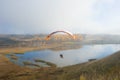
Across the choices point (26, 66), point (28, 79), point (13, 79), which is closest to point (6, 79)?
point (13, 79)

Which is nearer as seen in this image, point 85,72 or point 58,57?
point 85,72

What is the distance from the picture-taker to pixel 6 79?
4681cm

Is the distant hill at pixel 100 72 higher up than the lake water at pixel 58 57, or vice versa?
the distant hill at pixel 100 72

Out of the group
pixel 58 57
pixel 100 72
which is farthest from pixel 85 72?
pixel 58 57

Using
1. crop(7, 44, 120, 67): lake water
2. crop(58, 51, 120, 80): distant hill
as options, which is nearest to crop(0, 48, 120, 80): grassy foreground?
crop(58, 51, 120, 80): distant hill

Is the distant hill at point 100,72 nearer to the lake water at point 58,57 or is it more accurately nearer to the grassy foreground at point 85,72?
the grassy foreground at point 85,72

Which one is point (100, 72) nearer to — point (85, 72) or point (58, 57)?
point (85, 72)

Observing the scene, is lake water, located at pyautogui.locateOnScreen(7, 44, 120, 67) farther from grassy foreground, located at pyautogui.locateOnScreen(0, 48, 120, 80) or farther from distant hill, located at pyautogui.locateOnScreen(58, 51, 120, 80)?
distant hill, located at pyautogui.locateOnScreen(58, 51, 120, 80)

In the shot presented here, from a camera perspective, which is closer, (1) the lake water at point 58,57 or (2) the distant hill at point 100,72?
(2) the distant hill at point 100,72

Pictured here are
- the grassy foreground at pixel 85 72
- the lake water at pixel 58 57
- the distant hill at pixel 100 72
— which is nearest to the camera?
the distant hill at pixel 100 72

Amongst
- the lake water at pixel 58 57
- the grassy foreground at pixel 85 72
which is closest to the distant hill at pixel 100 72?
the grassy foreground at pixel 85 72

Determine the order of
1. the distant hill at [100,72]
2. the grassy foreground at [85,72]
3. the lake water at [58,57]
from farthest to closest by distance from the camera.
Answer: the lake water at [58,57] < the grassy foreground at [85,72] < the distant hill at [100,72]

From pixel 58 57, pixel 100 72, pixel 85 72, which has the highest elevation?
pixel 100 72

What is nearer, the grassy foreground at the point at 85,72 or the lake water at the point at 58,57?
the grassy foreground at the point at 85,72
